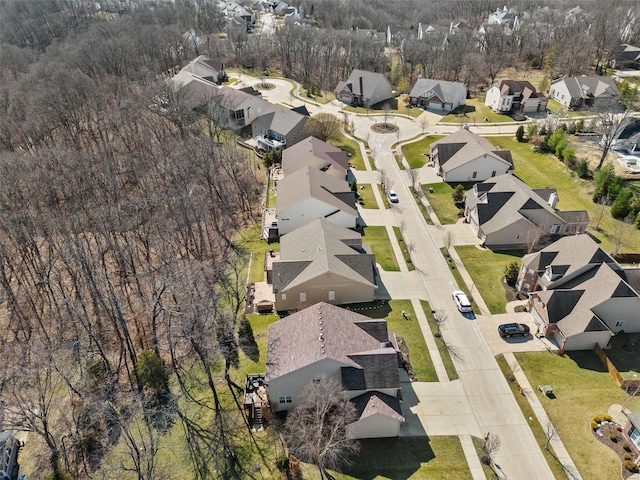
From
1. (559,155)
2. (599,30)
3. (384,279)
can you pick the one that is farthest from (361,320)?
(599,30)

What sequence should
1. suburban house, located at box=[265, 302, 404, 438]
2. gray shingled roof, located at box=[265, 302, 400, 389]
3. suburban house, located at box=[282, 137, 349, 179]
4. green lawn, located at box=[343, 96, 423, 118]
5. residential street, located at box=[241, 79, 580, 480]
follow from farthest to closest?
green lawn, located at box=[343, 96, 423, 118], suburban house, located at box=[282, 137, 349, 179], gray shingled roof, located at box=[265, 302, 400, 389], suburban house, located at box=[265, 302, 404, 438], residential street, located at box=[241, 79, 580, 480]

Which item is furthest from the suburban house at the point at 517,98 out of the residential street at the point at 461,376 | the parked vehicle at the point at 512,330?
the parked vehicle at the point at 512,330

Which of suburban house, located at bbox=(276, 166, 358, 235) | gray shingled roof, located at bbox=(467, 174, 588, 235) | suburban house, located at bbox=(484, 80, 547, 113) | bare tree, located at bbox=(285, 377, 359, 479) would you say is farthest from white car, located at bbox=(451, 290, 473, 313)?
suburban house, located at bbox=(484, 80, 547, 113)

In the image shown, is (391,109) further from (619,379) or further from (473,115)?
(619,379)

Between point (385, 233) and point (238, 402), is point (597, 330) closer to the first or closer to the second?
point (385, 233)

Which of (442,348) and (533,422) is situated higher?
(442,348)

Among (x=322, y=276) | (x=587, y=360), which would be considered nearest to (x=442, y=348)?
(x=587, y=360)

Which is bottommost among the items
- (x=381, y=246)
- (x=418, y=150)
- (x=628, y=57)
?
(x=381, y=246)

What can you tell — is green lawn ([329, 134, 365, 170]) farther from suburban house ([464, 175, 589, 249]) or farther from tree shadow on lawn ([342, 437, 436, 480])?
tree shadow on lawn ([342, 437, 436, 480])
